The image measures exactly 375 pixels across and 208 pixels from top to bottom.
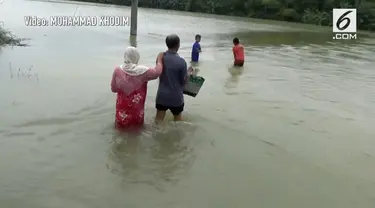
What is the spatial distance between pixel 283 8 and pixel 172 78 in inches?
2061

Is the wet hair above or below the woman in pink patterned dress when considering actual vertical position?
above

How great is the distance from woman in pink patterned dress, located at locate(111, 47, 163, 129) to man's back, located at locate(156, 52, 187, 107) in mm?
131

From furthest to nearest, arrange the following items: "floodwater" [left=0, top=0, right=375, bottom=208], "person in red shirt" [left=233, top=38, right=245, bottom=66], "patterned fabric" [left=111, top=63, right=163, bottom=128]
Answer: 1. "person in red shirt" [left=233, top=38, right=245, bottom=66]
2. "patterned fabric" [left=111, top=63, right=163, bottom=128]
3. "floodwater" [left=0, top=0, right=375, bottom=208]

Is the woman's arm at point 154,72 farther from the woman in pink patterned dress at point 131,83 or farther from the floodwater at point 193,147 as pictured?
the floodwater at point 193,147

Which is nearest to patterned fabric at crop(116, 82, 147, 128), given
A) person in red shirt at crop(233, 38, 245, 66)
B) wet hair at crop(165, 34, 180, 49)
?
wet hair at crop(165, 34, 180, 49)

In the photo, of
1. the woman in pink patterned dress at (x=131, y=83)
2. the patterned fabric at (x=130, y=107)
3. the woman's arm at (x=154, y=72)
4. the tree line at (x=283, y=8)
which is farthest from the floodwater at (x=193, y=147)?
the tree line at (x=283, y=8)

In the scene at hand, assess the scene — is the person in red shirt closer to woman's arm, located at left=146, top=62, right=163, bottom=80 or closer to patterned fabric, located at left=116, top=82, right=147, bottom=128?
patterned fabric, located at left=116, top=82, right=147, bottom=128

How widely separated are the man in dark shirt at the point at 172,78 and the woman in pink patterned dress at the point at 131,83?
0.14 metres

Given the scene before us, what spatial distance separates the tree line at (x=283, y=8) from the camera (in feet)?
151

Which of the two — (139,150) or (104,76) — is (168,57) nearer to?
(139,150)

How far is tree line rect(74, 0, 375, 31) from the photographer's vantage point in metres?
46.2

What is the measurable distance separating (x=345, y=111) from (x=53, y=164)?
5.68 meters

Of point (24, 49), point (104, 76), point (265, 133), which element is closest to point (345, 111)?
point (265, 133)

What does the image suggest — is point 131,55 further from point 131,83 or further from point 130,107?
point 130,107
